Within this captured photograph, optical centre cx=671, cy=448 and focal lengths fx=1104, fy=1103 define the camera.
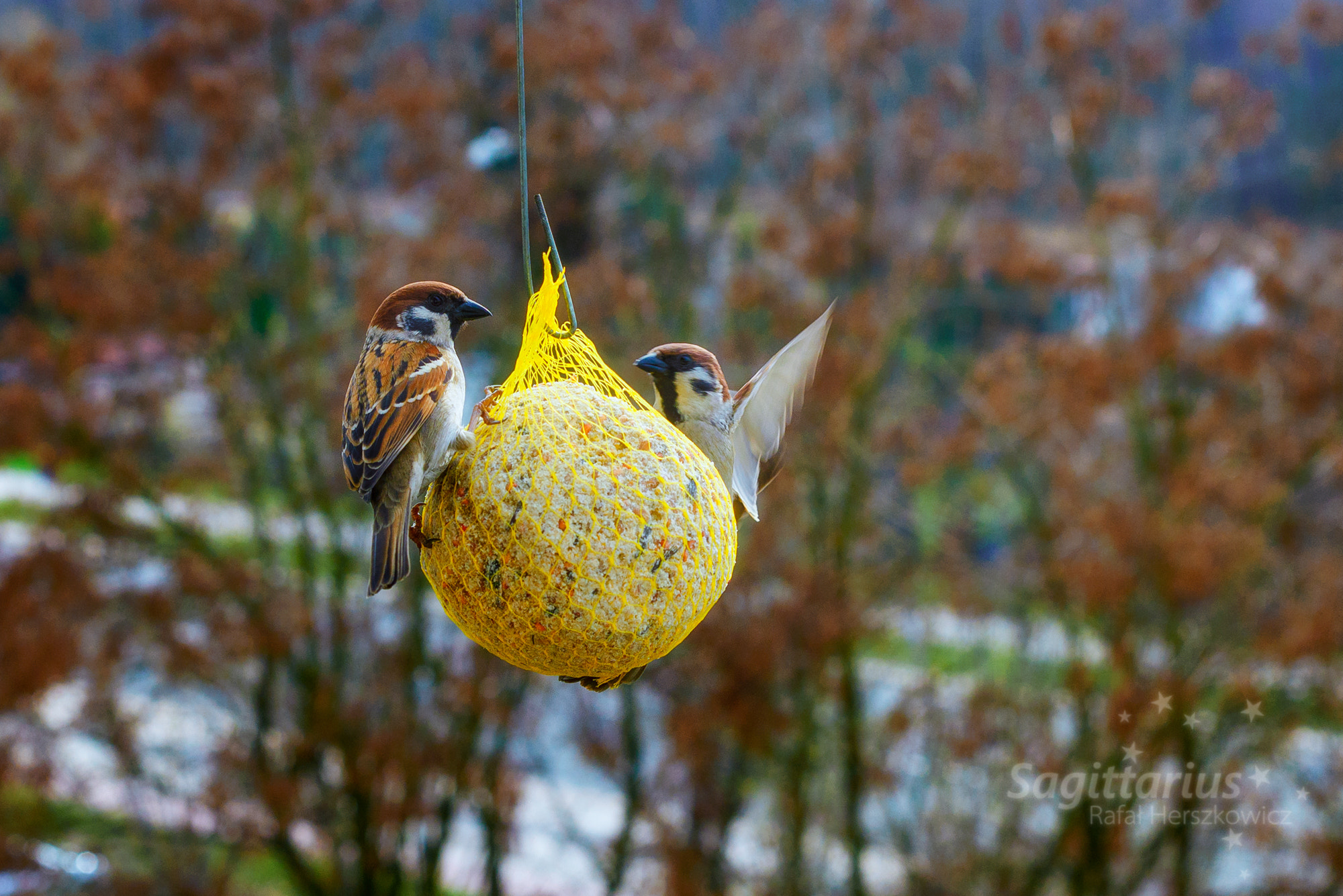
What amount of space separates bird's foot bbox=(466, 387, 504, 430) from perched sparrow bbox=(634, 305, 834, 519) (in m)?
0.33

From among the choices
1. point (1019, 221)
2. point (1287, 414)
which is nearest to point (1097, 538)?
point (1287, 414)

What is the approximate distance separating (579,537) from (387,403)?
514mm

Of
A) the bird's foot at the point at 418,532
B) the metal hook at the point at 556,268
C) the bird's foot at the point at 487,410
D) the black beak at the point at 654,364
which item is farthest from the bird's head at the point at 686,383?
the bird's foot at the point at 418,532

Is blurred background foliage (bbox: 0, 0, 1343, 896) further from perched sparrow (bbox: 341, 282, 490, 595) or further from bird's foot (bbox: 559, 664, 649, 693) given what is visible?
perched sparrow (bbox: 341, 282, 490, 595)

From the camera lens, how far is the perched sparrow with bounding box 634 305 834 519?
2.46 m

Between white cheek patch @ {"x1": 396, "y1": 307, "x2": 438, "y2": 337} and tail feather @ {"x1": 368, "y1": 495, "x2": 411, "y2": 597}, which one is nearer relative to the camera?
tail feather @ {"x1": 368, "y1": 495, "x2": 411, "y2": 597}

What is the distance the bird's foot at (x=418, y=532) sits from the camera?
2.13 m

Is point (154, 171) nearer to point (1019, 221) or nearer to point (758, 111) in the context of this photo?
point (758, 111)

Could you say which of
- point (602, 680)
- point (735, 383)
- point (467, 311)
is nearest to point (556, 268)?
point (467, 311)

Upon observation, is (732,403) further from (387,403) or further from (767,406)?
(387,403)

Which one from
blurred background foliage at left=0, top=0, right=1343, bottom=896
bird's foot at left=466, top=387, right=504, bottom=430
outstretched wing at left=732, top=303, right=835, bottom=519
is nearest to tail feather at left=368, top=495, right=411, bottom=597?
bird's foot at left=466, top=387, right=504, bottom=430

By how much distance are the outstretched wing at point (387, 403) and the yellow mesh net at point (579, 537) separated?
0.42 ft

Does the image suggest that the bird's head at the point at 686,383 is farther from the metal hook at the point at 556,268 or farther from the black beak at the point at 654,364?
the metal hook at the point at 556,268

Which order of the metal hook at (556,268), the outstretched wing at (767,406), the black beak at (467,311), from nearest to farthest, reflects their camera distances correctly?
the metal hook at (556,268)
the black beak at (467,311)
the outstretched wing at (767,406)
